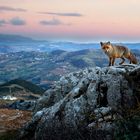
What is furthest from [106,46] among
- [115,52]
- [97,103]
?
[97,103]

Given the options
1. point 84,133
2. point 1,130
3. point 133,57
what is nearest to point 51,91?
point 1,130

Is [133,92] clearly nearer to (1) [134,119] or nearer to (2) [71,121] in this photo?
(2) [71,121]

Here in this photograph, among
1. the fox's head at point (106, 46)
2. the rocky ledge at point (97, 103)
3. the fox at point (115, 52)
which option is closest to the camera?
the rocky ledge at point (97, 103)

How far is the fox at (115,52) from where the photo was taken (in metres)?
29.0

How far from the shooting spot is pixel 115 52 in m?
29.6

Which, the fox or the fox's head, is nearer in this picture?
the fox's head

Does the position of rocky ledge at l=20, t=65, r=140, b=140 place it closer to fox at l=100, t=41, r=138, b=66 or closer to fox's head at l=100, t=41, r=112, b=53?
fox's head at l=100, t=41, r=112, b=53

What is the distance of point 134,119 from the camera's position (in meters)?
15.1

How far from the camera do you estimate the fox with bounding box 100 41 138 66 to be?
29.0 metres

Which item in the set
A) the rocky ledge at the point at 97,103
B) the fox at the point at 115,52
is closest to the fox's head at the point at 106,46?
the fox at the point at 115,52

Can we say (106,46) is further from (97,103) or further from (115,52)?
(97,103)

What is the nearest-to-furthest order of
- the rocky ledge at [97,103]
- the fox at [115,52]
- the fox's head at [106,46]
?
the rocky ledge at [97,103], the fox's head at [106,46], the fox at [115,52]

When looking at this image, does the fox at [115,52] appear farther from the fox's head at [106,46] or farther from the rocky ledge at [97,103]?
the rocky ledge at [97,103]

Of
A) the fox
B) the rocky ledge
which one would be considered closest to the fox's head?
the fox
